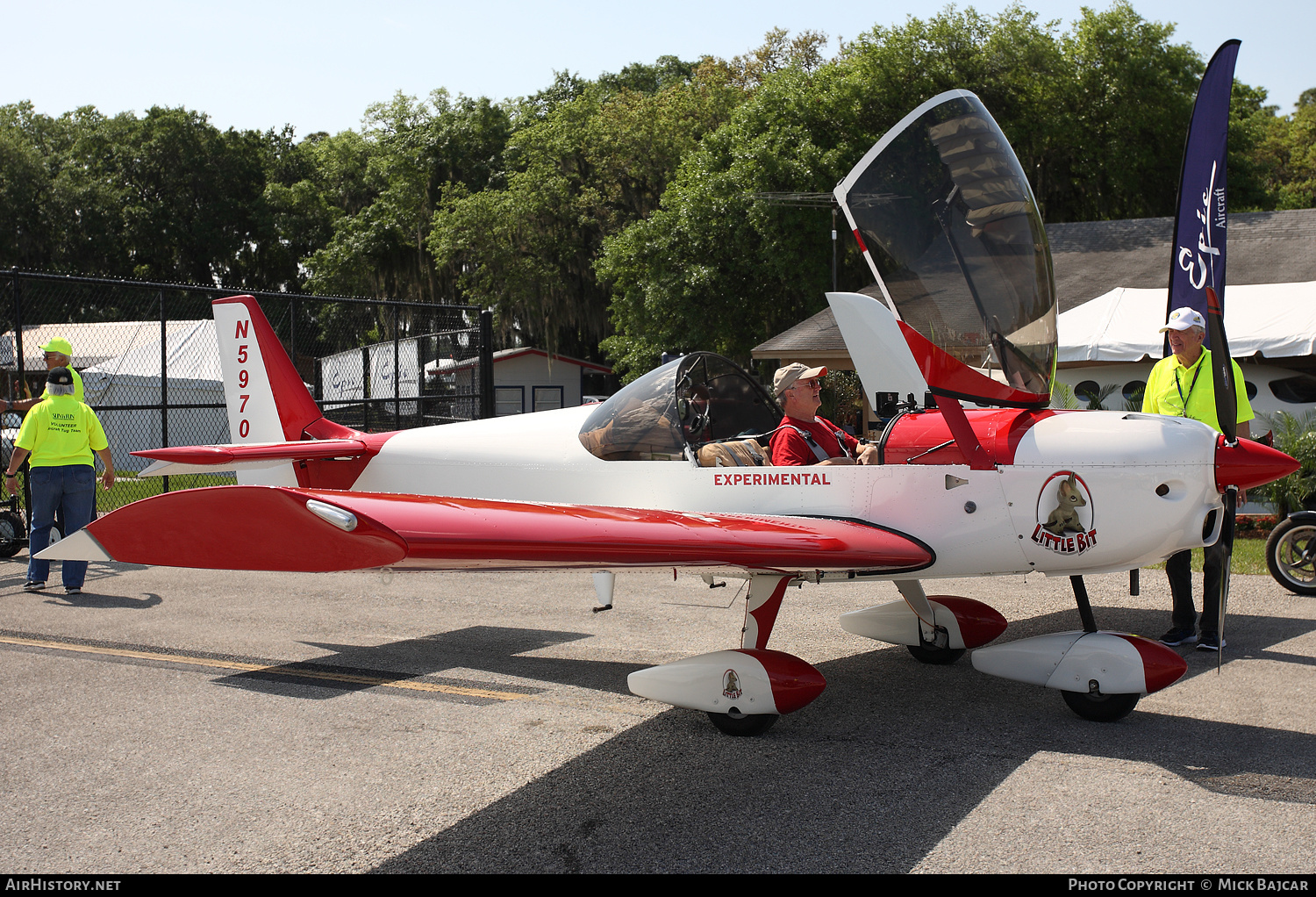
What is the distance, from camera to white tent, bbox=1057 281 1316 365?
43.9ft

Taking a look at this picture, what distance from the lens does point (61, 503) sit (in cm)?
823

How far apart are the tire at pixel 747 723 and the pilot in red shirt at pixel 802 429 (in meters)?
1.33

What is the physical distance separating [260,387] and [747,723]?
201 inches

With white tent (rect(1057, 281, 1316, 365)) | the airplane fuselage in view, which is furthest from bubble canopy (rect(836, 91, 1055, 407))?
white tent (rect(1057, 281, 1316, 365))

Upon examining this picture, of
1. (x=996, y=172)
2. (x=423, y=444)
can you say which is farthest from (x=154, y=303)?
(x=996, y=172)

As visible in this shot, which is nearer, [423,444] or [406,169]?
[423,444]

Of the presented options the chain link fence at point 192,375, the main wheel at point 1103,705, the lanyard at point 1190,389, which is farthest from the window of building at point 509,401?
the main wheel at point 1103,705

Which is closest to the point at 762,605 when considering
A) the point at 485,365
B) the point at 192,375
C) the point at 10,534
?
the point at 10,534

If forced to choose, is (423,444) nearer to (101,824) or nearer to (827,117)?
(101,824)

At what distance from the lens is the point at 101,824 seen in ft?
11.9

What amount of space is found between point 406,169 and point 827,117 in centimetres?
2302

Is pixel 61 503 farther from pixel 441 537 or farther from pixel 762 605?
pixel 762 605

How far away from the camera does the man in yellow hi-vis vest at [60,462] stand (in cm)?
805

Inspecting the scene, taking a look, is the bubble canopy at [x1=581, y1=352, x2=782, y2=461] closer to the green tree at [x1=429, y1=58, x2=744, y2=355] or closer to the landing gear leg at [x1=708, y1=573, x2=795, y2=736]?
the landing gear leg at [x1=708, y1=573, x2=795, y2=736]
